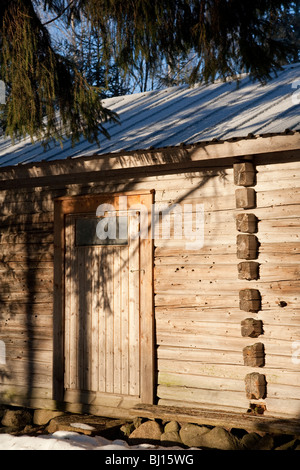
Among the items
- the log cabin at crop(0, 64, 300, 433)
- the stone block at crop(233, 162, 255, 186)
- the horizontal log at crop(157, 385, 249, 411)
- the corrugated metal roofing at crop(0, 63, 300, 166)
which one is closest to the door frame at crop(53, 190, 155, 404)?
the log cabin at crop(0, 64, 300, 433)

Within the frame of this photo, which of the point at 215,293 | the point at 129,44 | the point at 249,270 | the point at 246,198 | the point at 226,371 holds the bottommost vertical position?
the point at 226,371

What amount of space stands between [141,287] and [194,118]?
2.52 m

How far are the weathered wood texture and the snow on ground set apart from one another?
1252 millimetres

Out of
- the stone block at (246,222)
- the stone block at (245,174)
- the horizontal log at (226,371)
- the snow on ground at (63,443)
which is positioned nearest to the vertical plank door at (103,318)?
the horizontal log at (226,371)

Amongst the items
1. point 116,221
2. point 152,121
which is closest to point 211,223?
point 116,221

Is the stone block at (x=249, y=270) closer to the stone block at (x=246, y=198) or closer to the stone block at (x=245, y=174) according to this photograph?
the stone block at (x=246, y=198)

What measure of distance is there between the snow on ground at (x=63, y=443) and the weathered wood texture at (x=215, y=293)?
1252 mm

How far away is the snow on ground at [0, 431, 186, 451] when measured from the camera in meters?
7.06

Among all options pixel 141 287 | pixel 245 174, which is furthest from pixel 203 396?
pixel 245 174

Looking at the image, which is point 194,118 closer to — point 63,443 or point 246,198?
point 246,198

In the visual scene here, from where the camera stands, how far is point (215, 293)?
27.1ft

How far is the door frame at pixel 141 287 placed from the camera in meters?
8.70

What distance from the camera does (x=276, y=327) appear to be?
777cm

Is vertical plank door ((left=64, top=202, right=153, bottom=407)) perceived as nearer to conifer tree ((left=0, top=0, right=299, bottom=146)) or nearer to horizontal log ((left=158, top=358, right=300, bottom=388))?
horizontal log ((left=158, top=358, right=300, bottom=388))
